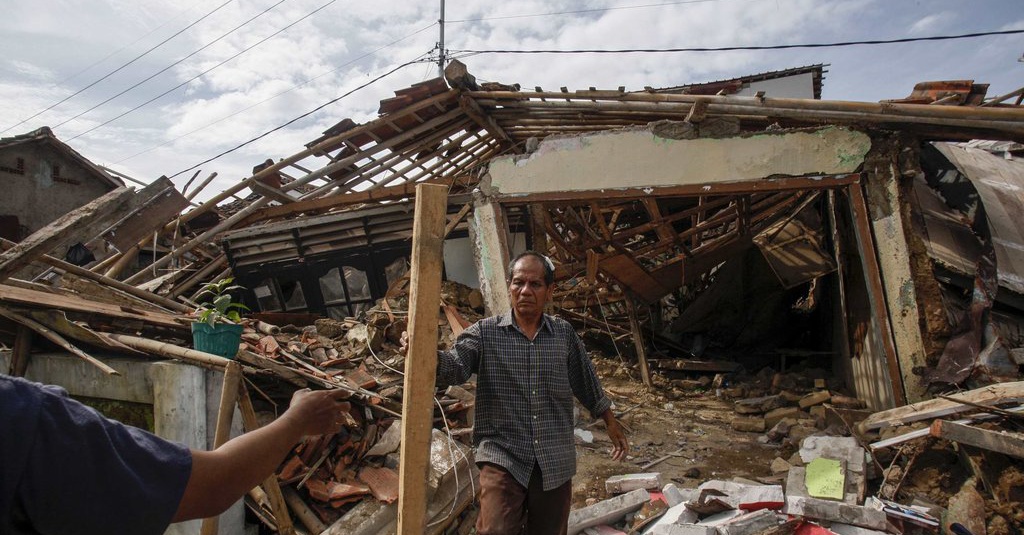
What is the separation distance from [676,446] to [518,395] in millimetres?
4120

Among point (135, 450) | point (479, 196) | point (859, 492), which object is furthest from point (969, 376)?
point (135, 450)

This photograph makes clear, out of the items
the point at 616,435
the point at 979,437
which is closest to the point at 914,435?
the point at 979,437

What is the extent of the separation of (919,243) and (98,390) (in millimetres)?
7133

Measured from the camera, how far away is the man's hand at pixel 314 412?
4.81ft

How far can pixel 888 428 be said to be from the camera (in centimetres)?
481

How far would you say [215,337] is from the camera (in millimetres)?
4141

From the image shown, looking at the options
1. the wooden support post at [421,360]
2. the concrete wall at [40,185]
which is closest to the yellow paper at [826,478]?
the wooden support post at [421,360]

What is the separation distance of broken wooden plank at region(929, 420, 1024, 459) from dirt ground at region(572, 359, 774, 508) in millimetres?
1383

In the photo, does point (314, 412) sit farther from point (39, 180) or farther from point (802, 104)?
point (39, 180)

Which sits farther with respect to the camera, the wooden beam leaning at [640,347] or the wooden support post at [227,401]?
the wooden beam leaning at [640,347]

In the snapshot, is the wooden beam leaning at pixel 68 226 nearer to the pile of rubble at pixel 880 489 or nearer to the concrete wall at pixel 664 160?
the pile of rubble at pixel 880 489

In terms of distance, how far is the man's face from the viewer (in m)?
2.76

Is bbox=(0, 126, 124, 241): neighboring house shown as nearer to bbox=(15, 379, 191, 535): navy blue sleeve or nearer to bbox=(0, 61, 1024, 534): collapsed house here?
bbox=(0, 61, 1024, 534): collapsed house

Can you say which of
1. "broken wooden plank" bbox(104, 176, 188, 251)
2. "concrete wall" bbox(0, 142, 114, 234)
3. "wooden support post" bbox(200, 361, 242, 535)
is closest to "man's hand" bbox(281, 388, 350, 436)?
"wooden support post" bbox(200, 361, 242, 535)
